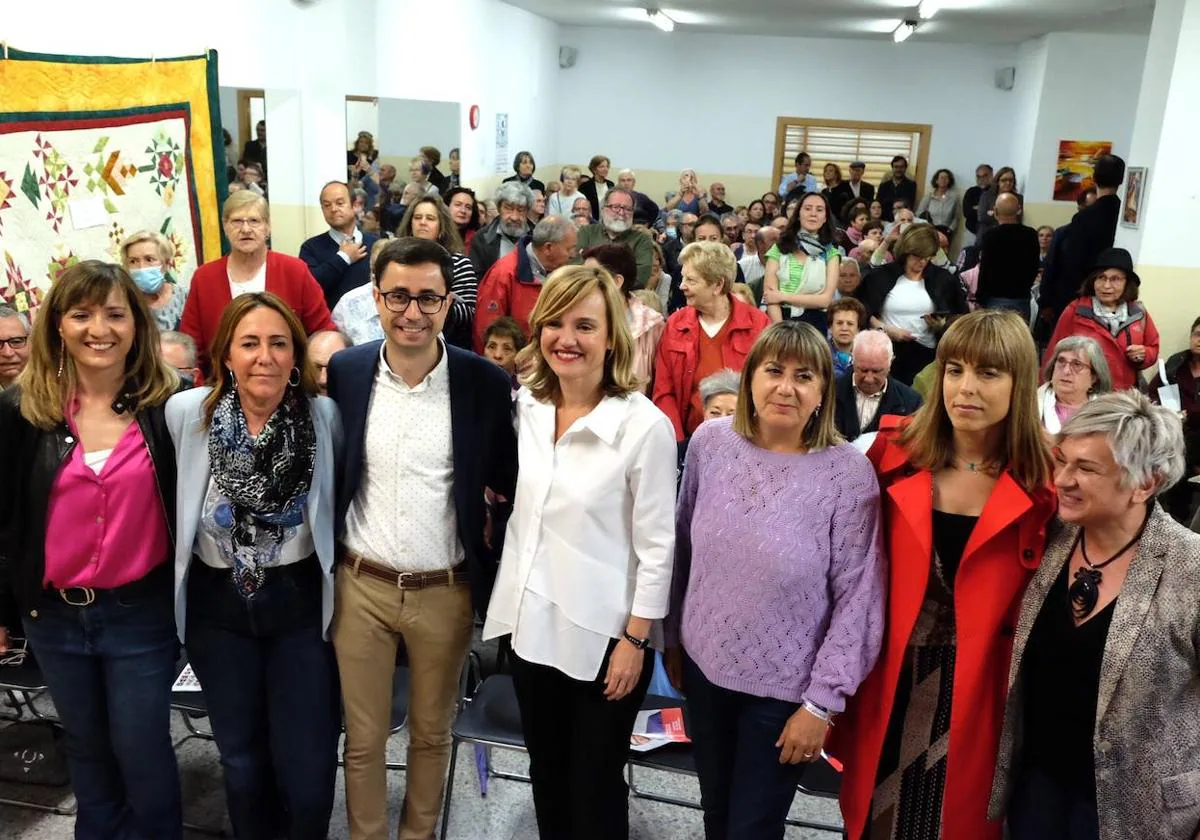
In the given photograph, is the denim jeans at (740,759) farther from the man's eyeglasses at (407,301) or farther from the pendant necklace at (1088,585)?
the man's eyeglasses at (407,301)

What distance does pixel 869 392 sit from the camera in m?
3.92

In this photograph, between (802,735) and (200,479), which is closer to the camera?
(802,735)

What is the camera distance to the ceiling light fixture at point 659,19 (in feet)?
37.8

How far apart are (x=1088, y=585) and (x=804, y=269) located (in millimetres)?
3788

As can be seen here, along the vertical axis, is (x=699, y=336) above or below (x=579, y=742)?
above

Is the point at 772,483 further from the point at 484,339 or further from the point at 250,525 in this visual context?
the point at 484,339

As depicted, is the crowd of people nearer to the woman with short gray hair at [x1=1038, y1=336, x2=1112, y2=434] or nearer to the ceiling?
the woman with short gray hair at [x1=1038, y1=336, x2=1112, y2=434]

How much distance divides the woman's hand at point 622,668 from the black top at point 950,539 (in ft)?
2.15

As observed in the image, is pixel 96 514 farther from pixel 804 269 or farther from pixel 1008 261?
pixel 1008 261

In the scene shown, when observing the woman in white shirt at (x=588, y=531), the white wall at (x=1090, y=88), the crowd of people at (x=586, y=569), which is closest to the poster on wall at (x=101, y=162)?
the crowd of people at (x=586, y=569)

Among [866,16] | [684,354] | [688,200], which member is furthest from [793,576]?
[866,16]

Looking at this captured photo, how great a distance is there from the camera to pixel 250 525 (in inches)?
88.2

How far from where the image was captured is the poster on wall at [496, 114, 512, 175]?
36.1 ft

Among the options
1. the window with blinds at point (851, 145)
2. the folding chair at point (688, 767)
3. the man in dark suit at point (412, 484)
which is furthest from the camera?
the window with blinds at point (851, 145)
